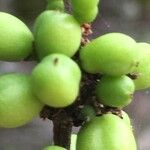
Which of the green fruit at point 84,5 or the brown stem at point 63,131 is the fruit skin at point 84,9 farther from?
the brown stem at point 63,131

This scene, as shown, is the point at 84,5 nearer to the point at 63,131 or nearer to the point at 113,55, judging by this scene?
the point at 113,55

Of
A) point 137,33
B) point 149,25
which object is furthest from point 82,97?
point 149,25

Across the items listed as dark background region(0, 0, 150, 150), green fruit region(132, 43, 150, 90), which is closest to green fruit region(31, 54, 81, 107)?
green fruit region(132, 43, 150, 90)

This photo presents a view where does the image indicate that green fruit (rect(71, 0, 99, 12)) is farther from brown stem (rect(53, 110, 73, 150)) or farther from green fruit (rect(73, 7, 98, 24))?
brown stem (rect(53, 110, 73, 150))

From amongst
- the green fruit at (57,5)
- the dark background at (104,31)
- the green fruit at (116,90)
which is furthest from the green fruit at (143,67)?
the dark background at (104,31)

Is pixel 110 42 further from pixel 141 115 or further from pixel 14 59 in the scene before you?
pixel 141 115
